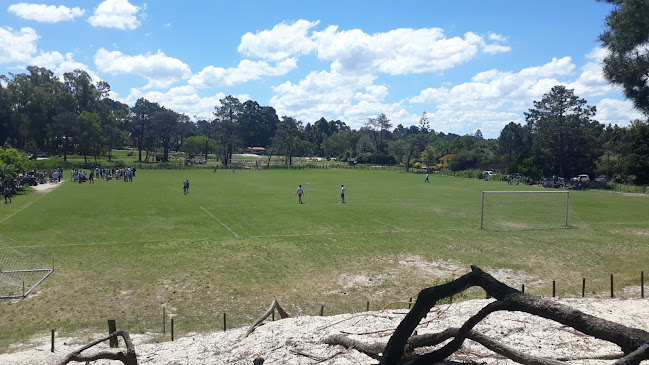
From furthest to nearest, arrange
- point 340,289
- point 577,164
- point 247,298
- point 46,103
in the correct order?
point 46,103, point 577,164, point 340,289, point 247,298

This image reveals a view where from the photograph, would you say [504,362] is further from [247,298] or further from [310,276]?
[310,276]

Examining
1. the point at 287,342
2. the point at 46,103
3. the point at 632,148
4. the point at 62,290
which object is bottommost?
the point at 62,290

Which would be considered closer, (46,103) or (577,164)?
(577,164)

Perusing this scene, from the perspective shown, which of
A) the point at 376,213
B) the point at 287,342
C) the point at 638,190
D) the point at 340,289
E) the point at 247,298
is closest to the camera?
the point at 287,342

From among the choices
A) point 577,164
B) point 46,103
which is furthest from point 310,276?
point 46,103

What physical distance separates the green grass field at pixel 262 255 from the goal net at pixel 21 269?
0.41 meters

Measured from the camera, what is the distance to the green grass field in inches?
512

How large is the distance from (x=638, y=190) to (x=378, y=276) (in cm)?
5206

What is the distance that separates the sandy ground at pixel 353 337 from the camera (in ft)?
21.7

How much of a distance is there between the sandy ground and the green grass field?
2.28 m

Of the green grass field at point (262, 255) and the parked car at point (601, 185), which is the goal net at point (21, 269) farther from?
the parked car at point (601, 185)

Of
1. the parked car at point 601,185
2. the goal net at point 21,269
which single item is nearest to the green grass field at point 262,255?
the goal net at point 21,269

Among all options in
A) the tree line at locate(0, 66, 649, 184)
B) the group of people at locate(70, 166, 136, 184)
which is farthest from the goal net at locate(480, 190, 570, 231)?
the group of people at locate(70, 166, 136, 184)

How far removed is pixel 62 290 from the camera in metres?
14.1
